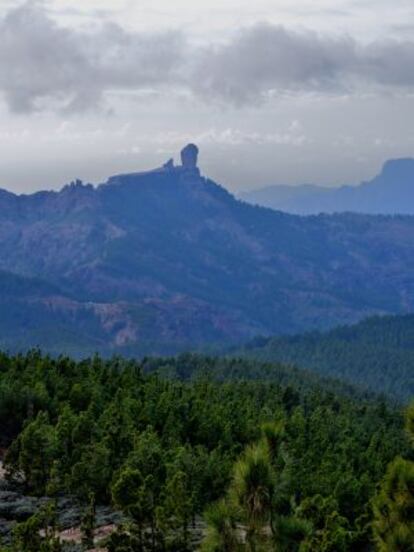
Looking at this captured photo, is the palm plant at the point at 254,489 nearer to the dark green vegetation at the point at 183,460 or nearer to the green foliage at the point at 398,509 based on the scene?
the dark green vegetation at the point at 183,460

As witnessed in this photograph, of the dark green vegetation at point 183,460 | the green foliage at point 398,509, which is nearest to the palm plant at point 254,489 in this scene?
the dark green vegetation at point 183,460

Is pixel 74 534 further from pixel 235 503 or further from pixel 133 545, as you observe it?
pixel 235 503

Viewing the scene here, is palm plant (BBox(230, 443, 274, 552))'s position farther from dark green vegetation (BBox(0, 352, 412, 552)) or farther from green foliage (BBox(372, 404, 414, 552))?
green foliage (BBox(372, 404, 414, 552))

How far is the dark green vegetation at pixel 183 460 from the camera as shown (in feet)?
77.0

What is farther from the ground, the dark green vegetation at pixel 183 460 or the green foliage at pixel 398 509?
the green foliage at pixel 398 509

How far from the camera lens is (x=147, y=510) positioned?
1790 inches

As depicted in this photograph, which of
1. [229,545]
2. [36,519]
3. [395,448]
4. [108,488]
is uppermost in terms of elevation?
[229,545]

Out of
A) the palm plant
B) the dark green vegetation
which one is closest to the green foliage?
the dark green vegetation

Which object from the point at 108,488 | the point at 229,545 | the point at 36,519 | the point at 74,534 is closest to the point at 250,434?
the point at 108,488

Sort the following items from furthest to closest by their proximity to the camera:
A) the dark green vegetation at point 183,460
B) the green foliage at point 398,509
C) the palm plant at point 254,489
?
the dark green vegetation at point 183,460 < the green foliage at point 398,509 < the palm plant at point 254,489

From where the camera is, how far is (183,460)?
2499 inches

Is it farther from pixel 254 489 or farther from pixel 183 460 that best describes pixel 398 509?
pixel 183 460

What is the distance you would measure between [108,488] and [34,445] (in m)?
6.55

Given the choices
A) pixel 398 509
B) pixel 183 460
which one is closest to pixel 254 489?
pixel 398 509
